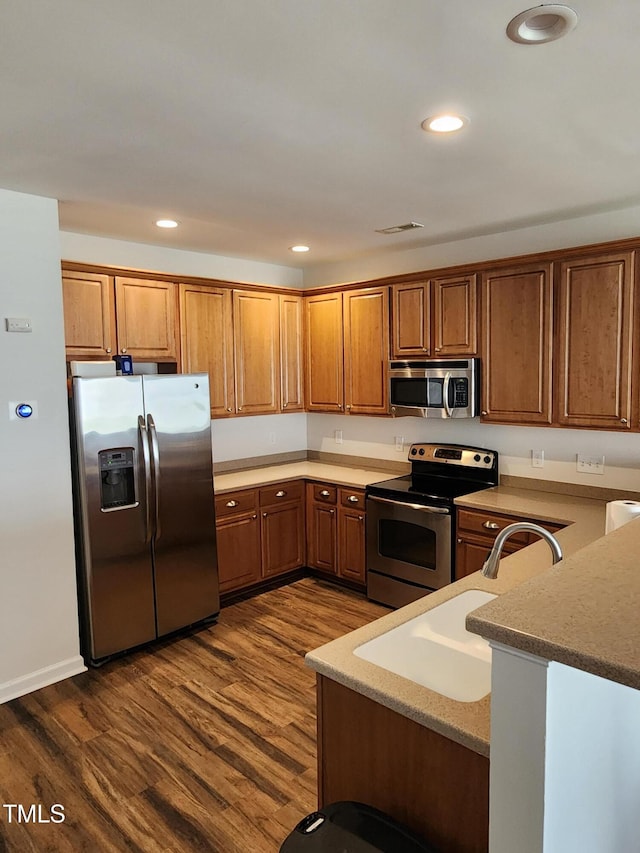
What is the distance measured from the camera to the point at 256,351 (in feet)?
15.0

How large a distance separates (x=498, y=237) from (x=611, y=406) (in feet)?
4.73

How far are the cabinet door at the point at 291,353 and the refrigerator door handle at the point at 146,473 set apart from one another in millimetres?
1564

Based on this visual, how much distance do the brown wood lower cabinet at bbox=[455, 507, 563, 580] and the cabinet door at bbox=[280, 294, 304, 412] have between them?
1.86m

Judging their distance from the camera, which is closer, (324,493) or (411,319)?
(411,319)

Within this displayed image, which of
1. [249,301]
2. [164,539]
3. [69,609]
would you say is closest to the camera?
[69,609]

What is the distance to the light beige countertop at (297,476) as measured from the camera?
4270 millimetres

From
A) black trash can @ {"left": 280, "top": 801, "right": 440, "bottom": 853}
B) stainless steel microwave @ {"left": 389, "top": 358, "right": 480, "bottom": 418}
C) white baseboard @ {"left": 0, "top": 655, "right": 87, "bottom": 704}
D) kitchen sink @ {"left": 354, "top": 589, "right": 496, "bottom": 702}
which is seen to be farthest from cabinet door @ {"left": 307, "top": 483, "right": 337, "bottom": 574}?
black trash can @ {"left": 280, "top": 801, "right": 440, "bottom": 853}

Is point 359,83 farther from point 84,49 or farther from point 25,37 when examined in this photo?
point 25,37

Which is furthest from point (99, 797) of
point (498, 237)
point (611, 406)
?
point (498, 237)

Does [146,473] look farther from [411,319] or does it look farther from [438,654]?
[438,654]

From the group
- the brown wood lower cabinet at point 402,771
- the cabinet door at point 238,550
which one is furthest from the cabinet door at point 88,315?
the brown wood lower cabinet at point 402,771

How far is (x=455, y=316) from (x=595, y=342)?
93cm

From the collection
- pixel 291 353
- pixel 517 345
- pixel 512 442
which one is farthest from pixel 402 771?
pixel 291 353

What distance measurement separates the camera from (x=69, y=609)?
327 centimetres
